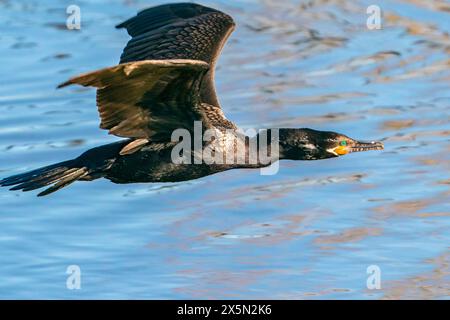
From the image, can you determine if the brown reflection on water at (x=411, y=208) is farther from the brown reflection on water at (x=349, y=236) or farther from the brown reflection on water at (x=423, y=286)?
the brown reflection on water at (x=423, y=286)

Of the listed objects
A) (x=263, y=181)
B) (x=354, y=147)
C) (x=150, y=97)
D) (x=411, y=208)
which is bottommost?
(x=411, y=208)

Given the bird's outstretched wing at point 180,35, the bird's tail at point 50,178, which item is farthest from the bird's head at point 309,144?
the bird's tail at point 50,178

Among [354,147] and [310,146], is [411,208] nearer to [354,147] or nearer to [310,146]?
[354,147]

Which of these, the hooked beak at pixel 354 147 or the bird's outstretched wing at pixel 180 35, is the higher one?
the bird's outstretched wing at pixel 180 35

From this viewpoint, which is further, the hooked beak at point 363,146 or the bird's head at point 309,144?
the hooked beak at point 363,146

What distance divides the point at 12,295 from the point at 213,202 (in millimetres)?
2257

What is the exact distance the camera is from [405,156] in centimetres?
1235

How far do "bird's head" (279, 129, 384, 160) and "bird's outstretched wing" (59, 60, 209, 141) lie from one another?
0.77m

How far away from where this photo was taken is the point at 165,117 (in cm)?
938

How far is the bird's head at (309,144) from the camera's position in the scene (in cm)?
1005

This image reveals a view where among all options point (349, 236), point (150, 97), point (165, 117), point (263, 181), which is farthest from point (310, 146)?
point (263, 181)

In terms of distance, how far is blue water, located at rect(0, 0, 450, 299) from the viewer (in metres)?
10.2

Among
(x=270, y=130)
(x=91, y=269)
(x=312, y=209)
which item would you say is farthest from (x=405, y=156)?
(x=91, y=269)

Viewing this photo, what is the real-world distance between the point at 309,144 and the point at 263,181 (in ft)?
6.06
